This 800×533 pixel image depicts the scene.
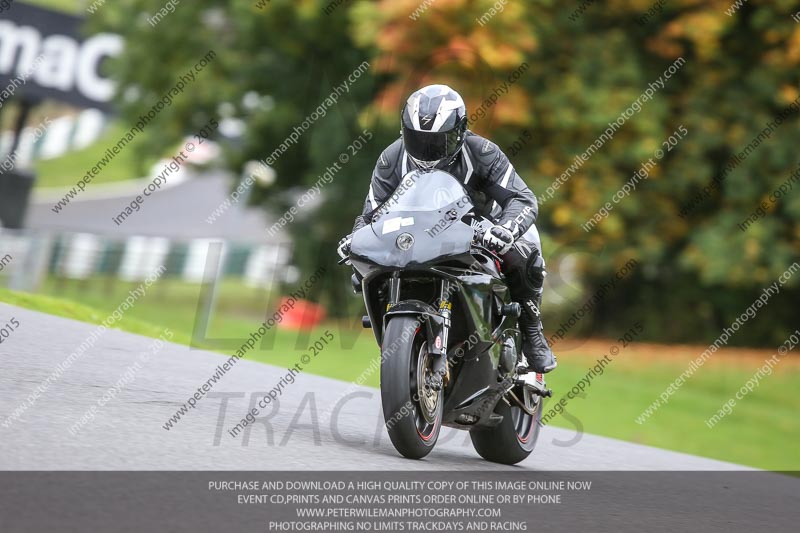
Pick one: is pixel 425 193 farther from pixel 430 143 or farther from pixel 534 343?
pixel 534 343

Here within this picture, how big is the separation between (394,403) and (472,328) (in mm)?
900

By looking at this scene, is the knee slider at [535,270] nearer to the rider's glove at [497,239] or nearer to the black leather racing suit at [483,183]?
the black leather racing suit at [483,183]

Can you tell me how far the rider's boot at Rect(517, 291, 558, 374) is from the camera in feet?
24.5

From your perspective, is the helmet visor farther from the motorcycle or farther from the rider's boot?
the rider's boot

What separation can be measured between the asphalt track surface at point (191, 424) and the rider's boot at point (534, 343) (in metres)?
0.69

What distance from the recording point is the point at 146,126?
86.5 feet

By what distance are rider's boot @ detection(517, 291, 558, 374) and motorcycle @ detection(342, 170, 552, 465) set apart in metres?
0.32

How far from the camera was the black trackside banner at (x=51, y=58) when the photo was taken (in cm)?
2444

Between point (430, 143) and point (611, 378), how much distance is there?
45.1 feet

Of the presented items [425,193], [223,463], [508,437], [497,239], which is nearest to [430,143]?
[425,193]

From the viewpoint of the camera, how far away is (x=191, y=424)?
6.40m

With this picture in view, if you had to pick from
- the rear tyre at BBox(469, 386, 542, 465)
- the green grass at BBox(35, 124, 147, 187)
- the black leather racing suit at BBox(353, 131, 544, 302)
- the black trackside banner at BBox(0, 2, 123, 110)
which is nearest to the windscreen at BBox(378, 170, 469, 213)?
the black leather racing suit at BBox(353, 131, 544, 302)

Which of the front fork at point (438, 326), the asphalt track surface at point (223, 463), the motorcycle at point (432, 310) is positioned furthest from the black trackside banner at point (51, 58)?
the front fork at point (438, 326)

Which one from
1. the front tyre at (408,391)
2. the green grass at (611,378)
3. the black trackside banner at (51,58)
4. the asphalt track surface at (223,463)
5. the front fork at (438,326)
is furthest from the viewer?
the black trackside banner at (51,58)
